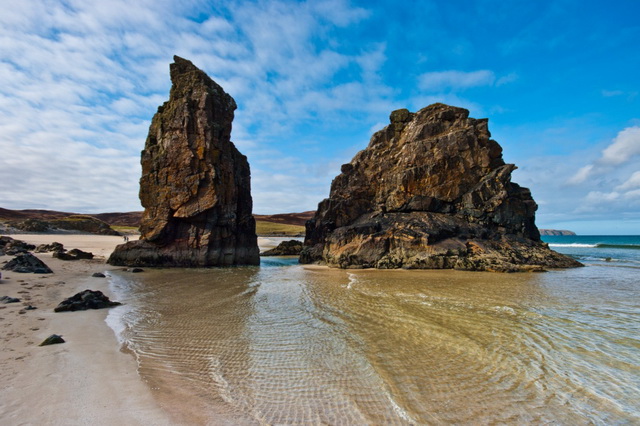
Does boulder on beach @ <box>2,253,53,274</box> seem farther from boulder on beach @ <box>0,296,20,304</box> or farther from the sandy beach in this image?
the sandy beach

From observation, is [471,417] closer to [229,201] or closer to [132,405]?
[132,405]

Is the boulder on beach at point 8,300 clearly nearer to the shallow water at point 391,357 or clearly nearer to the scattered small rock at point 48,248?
the shallow water at point 391,357

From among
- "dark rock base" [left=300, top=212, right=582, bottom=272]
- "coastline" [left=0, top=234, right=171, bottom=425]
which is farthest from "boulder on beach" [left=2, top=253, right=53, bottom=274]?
"dark rock base" [left=300, top=212, right=582, bottom=272]

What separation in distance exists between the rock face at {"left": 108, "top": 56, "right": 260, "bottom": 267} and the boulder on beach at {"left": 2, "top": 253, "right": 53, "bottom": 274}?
743 cm

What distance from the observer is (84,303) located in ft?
33.3

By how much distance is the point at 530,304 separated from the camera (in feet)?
36.2

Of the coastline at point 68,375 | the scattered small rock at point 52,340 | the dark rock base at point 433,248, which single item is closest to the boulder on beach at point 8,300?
the coastline at point 68,375

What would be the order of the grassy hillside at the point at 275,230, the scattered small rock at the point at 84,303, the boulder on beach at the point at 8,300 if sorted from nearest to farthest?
the scattered small rock at the point at 84,303 < the boulder on beach at the point at 8,300 < the grassy hillside at the point at 275,230

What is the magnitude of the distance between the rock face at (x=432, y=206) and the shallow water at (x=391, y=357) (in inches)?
492

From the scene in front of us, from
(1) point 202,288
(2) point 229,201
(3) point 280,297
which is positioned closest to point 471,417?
(3) point 280,297

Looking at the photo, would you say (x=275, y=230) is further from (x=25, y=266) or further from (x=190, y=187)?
(x=25, y=266)

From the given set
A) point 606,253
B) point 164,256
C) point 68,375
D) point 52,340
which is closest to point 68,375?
point 68,375

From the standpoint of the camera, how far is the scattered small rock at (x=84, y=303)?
32.0 feet

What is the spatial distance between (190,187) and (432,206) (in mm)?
22292
